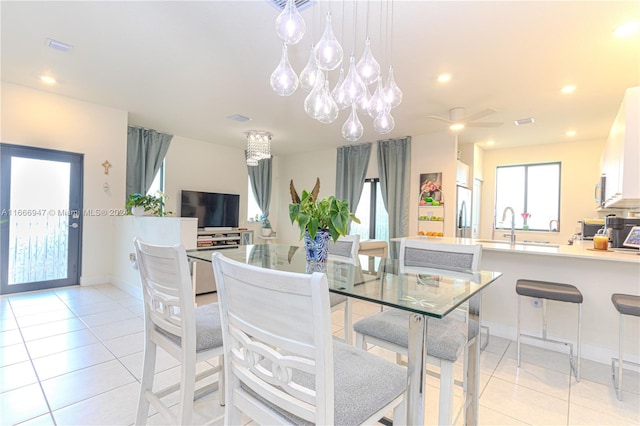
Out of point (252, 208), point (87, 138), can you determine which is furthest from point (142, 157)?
point (252, 208)

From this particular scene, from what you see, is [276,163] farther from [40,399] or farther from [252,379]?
[252,379]

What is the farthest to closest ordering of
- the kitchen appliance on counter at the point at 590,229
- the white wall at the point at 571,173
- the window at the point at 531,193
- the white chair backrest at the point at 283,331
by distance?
the window at the point at 531,193, the white wall at the point at 571,173, the kitchen appliance on counter at the point at 590,229, the white chair backrest at the point at 283,331

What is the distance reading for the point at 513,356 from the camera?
2570 millimetres

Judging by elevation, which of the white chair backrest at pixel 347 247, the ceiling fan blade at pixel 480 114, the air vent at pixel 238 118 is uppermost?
the air vent at pixel 238 118

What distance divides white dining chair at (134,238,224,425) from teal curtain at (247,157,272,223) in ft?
19.4

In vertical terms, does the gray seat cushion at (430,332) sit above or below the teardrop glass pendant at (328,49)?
below

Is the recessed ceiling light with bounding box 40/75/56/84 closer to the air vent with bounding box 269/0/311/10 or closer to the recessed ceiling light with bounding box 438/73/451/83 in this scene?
the air vent with bounding box 269/0/311/10

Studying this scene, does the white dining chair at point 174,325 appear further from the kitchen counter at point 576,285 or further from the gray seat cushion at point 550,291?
the kitchen counter at point 576,285

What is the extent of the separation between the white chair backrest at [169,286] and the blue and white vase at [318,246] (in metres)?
0.69

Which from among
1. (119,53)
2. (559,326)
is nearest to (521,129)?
(559,326)

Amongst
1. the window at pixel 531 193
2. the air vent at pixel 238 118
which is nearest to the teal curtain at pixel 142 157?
the air vent at pixel 238 118

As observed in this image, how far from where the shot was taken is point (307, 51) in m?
2.86

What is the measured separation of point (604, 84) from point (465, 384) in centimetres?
377

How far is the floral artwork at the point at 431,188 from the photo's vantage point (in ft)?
17.6
